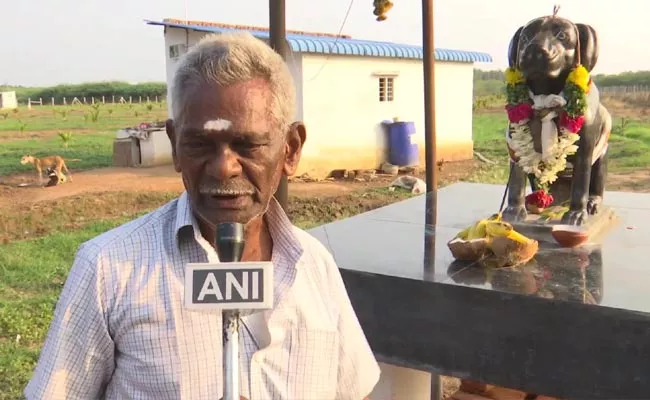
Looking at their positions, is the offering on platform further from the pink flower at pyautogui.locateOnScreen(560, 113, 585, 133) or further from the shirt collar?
the shirt collar

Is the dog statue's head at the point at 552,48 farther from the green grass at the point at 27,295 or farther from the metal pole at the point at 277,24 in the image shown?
the green grass at the point at 27,295

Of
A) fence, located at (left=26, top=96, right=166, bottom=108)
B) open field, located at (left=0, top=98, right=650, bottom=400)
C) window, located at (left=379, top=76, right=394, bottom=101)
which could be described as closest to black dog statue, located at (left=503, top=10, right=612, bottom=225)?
open field, located at (left=0, top=98, right=650, bottom=400)

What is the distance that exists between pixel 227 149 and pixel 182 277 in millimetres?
265

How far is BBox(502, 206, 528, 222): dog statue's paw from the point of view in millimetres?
3814

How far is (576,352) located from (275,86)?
182cm

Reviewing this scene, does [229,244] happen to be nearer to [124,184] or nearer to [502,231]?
[502,231]

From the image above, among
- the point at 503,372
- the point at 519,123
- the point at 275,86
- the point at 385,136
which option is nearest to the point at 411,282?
the point at 503,372

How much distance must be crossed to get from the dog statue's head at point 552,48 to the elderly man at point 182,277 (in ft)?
7.73

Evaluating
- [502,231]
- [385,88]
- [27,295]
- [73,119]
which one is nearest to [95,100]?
[73,119]

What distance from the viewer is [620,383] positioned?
8.21 feet

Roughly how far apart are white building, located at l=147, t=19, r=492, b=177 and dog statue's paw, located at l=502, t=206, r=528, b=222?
29.6 feet

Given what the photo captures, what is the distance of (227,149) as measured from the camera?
131 cm

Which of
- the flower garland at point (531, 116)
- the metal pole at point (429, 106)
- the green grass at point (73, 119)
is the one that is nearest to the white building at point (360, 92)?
the metal pole at point (429, 106)

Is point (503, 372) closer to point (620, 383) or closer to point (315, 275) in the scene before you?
point (620, 383)
